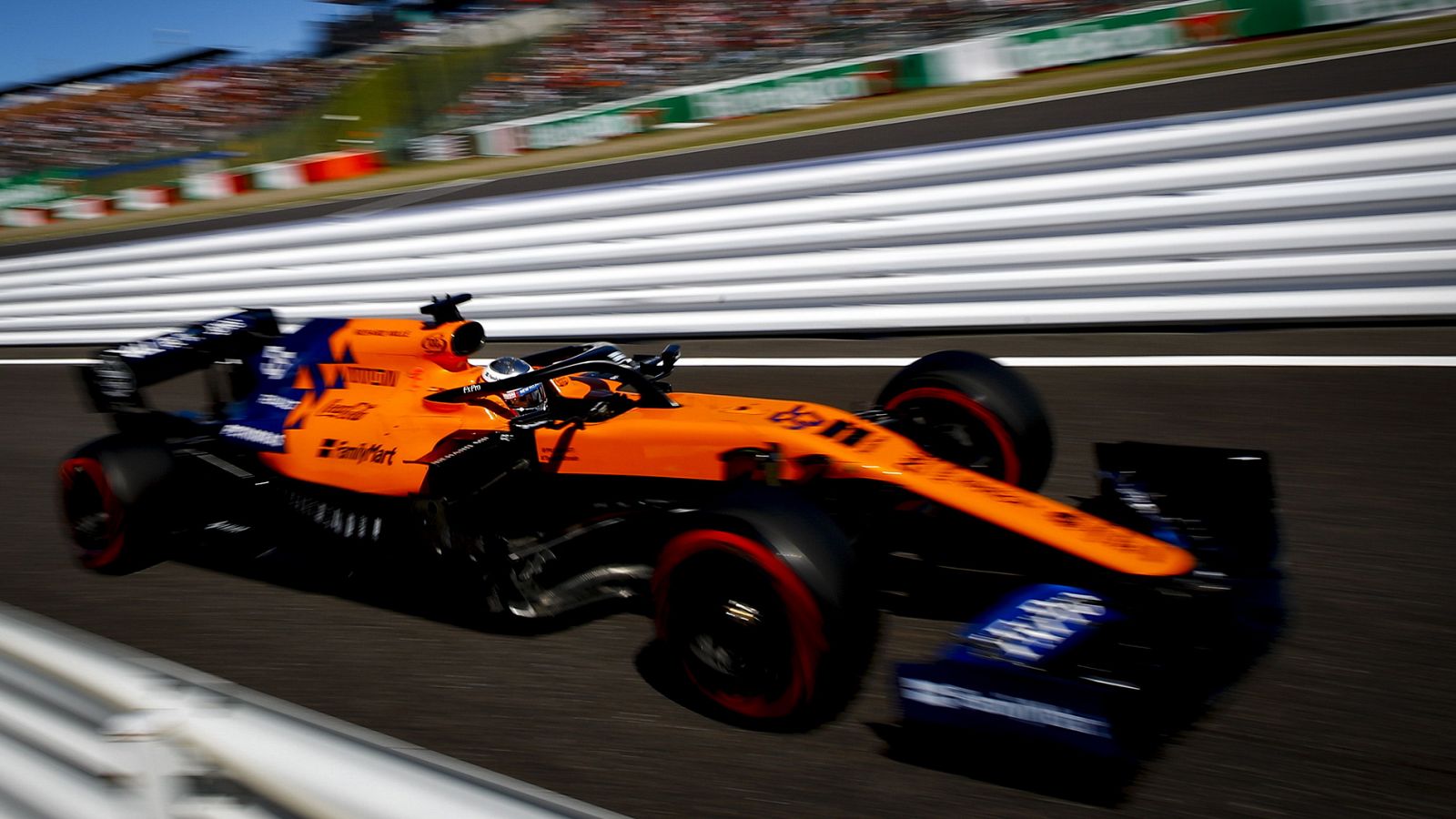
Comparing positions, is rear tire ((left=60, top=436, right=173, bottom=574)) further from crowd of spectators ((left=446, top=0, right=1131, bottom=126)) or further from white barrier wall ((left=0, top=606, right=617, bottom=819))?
crowd of spectators ((left=446, top=0, right=1131, bottom=126))

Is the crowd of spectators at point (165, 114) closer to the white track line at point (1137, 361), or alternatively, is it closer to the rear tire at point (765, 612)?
the white track line at point (1137, 361)

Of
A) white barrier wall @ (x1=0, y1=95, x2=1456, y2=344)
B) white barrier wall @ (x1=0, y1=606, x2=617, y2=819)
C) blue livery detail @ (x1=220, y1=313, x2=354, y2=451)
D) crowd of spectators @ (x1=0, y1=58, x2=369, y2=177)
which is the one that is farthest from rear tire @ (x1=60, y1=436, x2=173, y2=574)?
crowd of spectators @ (x1=0, y1=58, x2=369, y2=177)

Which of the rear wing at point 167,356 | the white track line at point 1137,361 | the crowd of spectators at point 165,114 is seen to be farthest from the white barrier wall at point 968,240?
the crowd of spectators at point 165,114

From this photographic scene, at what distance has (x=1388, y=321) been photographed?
225 inches

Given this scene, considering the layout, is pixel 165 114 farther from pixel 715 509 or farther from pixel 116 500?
pixel 715 509

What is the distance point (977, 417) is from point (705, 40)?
19239mm

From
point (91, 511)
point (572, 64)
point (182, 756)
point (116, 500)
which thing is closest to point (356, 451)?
point (116, 500)

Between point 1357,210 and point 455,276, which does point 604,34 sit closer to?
point 455,276

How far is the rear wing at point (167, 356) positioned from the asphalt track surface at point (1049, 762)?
790 mm

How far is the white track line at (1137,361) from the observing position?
207 inches

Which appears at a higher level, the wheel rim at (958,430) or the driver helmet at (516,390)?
the driver helmet at (516,390)

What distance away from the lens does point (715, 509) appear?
2986 millimetres

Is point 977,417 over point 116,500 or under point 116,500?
over

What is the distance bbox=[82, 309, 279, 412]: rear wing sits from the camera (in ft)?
16.6
